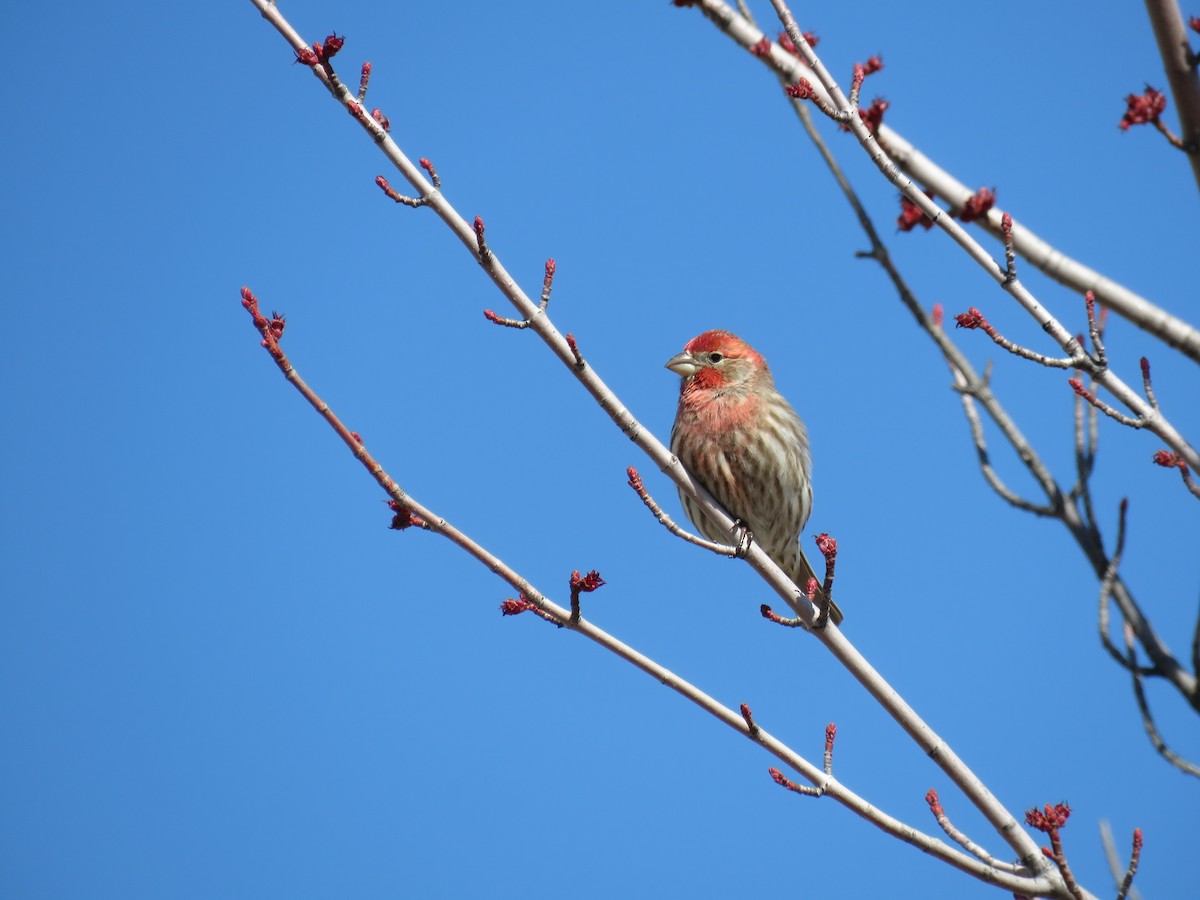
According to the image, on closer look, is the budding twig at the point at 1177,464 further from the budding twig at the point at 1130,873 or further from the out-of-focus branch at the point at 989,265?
the budding twig at the point at 1130,873

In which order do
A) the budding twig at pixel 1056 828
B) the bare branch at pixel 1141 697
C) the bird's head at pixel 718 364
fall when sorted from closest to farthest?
the budding twig at pixel 1056 828, the bare branch at pixel 1141 697, the bird's head at pixel 718 364

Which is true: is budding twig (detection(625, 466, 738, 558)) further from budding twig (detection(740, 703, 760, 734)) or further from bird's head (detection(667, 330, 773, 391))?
bird's head (detection(667, 330, 773, 391))

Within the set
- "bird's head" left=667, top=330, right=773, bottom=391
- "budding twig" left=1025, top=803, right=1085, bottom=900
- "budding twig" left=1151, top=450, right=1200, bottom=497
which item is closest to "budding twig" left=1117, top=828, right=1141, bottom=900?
"budding twig" left=1025, top=803, right=1085, bottom=900

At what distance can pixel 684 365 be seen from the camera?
703 centimetres

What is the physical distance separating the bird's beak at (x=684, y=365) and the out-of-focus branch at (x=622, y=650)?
314 cm

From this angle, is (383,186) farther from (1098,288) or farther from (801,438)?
(801,438)

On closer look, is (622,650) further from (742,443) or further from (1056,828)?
(742,443)

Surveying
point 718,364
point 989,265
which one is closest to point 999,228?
point 989,265

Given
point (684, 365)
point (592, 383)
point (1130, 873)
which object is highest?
point (684, 365)

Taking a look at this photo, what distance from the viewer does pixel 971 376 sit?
255 inches

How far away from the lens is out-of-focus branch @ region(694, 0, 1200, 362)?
4.11 metres

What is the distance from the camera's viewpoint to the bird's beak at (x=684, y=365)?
7.00m

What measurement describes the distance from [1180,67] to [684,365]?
11.8 feet

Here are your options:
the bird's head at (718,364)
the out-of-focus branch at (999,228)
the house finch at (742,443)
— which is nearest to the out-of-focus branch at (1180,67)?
the out-of-focus branch at (999,228)
